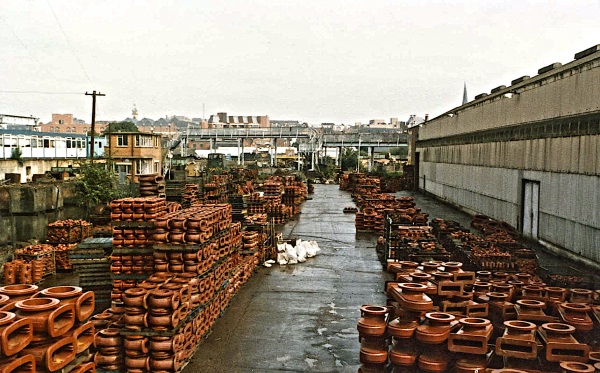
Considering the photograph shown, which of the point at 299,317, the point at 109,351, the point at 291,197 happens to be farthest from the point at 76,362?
the point at 291,197

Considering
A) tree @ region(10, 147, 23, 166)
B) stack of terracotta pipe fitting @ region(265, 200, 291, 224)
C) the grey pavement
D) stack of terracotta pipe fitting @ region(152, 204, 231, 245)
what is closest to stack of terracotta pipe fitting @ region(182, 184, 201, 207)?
stack of terracotta pipe fitting @ region(265, 200, 291, 224)

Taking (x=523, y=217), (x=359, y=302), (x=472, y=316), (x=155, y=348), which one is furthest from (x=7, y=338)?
(x=523, y=217)

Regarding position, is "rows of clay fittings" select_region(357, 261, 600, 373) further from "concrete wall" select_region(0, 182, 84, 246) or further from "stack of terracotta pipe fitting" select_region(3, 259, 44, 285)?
"concrete wall" select_region(0, 182, 84, 246)

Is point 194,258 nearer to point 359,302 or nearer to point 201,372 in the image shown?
point 201,372

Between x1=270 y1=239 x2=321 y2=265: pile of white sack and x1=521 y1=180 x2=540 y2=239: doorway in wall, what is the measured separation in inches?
372

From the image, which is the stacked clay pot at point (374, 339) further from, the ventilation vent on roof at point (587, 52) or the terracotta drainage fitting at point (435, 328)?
the ventilation vent on roof at point (587, 52)

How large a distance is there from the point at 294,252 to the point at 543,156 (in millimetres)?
11138

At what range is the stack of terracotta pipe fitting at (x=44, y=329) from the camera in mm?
6070

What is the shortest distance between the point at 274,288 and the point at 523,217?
13.1 m

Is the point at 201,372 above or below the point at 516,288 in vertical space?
below

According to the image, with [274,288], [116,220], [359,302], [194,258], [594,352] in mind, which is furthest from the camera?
[274,288]

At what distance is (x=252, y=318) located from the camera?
1347cm

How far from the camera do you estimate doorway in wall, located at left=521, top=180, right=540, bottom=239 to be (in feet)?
71.2

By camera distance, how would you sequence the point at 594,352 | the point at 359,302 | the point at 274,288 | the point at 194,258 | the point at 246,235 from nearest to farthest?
1. the point at 594,352
2. the point at 194,258
3. the point at 359,302
4. the point at 274,288
5. the point at 246,235
